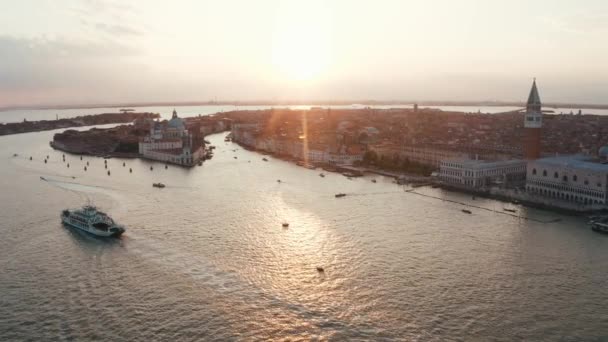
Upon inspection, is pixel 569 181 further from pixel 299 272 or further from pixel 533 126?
pixel 299 272

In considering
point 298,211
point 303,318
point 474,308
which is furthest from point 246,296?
point 298,211

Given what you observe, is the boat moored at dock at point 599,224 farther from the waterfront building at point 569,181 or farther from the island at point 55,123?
the island at point 55,123

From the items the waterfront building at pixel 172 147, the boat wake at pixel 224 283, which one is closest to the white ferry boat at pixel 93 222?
the boat wake at pixel 224 283

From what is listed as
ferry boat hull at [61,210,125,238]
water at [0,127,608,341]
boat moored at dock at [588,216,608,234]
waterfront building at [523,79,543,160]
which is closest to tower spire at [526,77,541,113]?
waterfront building at [523,79,543,160]

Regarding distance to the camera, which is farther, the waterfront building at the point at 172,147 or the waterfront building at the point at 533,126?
the waterfront building at the point at 172,147

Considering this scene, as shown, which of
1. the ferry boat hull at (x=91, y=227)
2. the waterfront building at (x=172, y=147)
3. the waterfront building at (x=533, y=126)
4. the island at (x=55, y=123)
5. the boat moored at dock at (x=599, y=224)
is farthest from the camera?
the island at (x=55, y=123)

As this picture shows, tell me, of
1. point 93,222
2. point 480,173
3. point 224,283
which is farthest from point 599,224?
point 93,222

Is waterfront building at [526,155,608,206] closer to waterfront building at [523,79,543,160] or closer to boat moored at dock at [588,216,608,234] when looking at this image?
boat moored at dock at [588,216,608,234]
